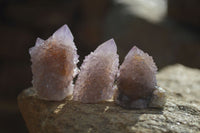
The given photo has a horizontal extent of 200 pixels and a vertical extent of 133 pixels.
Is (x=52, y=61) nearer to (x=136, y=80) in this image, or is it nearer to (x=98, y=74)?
(x=98, y=74)

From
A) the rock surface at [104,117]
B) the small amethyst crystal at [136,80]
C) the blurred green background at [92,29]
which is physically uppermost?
the blurred green background at [92,29]

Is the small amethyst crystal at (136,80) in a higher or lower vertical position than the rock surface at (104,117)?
higher

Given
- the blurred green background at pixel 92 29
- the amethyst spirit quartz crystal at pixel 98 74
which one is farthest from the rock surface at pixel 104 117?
the blurred green background at pixel 92 29

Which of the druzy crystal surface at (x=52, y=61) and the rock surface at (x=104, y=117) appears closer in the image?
the rock surface at (x=104, y=117)

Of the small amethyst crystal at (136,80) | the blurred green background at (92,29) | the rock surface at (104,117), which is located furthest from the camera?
the blurred green background at (92,29)

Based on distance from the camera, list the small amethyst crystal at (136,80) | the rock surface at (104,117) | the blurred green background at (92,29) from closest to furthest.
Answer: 1. the rock surface at (104,117)
2. the small amethyst crystal at (136,80)
3. the blurred green background at (92,29)

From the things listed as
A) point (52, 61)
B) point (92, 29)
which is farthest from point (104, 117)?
point (92, 29)

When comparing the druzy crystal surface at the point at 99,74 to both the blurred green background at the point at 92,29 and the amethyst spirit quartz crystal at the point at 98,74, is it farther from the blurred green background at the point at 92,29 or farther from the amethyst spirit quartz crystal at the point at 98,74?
the blurred green background at the point at 92,29

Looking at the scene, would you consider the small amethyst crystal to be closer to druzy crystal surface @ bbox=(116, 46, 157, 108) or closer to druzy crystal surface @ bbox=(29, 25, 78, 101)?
druzy crystal surface @ bbox=(116, 46, 157, 108)
